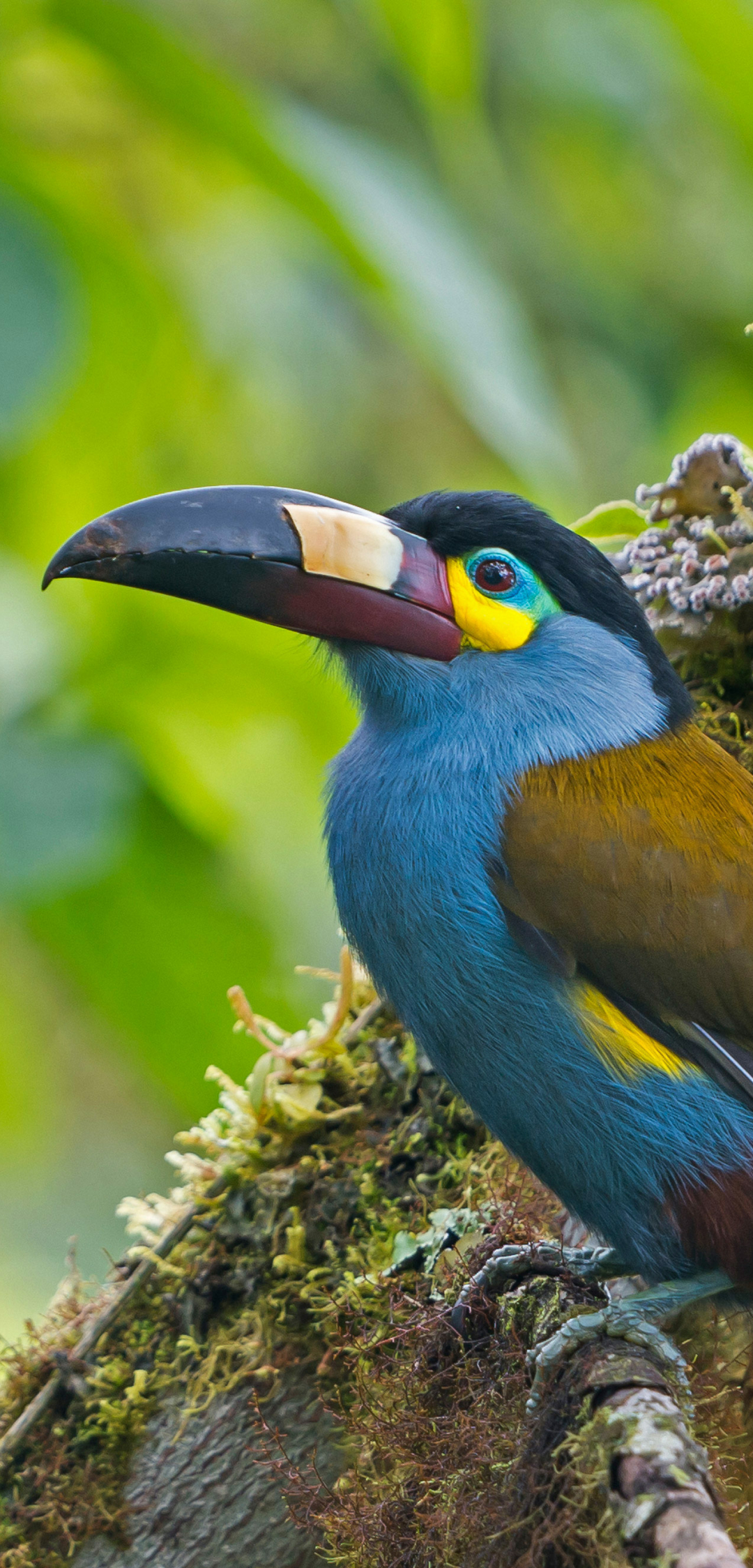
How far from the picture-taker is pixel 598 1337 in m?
1.93

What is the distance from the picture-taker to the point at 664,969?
217 cm

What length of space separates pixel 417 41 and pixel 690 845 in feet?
6.93

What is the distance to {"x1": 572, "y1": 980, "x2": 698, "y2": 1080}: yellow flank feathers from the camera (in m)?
2.10

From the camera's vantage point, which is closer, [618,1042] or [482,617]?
[618,1042]

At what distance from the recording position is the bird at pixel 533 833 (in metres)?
2.11

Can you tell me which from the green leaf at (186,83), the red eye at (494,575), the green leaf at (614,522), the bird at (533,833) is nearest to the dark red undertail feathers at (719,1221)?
the bird at (533,833)

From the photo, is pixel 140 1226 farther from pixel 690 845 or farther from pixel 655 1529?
pixel 655 1529

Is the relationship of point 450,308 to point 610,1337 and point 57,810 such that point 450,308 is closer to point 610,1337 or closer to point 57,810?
point 57,810

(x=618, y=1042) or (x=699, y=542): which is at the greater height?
(x=699, y=542)

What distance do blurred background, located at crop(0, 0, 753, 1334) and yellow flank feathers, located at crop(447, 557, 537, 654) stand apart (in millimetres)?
379

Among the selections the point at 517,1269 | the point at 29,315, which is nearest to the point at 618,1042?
the point at 517,1269

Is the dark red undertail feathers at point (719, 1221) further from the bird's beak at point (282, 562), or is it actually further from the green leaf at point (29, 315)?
the green leaf at point (29, 315)

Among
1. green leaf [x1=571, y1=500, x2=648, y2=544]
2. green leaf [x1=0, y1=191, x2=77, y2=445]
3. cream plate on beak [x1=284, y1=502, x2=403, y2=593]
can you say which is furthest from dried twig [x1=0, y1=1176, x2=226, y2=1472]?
green leaf [x1=0, y1=191, x2=77, y2=445]

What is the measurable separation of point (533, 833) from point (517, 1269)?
65 cm
